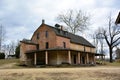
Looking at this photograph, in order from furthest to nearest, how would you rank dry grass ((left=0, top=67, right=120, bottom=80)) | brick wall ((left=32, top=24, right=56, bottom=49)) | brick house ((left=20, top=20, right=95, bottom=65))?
brick wall ((left=32, top=24, right=56, bottom=49)), brick house ((left=20, top=20, right=95, bottom=65)), dry grass ((left=0, top=67, right=120, bottom=80))

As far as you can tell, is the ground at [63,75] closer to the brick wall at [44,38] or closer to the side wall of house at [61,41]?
the side wall of house at [61,41]

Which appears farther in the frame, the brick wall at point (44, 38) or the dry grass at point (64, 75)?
the brick wall at point (44, 38)

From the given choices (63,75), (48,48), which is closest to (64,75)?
(63,75)

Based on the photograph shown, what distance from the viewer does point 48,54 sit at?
150ft

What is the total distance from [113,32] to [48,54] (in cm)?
2985

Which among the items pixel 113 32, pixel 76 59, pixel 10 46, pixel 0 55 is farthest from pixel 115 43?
pixel 10 46

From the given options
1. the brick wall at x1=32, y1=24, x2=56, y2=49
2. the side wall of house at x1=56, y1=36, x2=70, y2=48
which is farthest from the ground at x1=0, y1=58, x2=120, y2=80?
the brick wall at x1=32, y1=24, x2=56, y2=49

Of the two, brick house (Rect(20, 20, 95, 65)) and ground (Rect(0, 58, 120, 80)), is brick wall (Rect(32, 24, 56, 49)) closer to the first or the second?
brick house (Rect(20, 20, 95, 65))

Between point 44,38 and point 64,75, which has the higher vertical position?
point 44,38

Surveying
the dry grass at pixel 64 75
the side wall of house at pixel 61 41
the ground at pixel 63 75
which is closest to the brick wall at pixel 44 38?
the side wall of house at pixel 61 41

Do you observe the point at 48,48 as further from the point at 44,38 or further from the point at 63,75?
the point at 63,75

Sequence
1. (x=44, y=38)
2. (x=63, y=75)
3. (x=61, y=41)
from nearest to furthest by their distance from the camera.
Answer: (x=63, y=75) → (x=61, y=41) → (x=44, y=38)

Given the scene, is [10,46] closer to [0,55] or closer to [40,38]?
[0,55]

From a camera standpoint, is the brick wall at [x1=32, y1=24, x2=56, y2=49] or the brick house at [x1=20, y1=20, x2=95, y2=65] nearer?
the brick house at [x1=20, y1=20, x2=95, y2=65]
